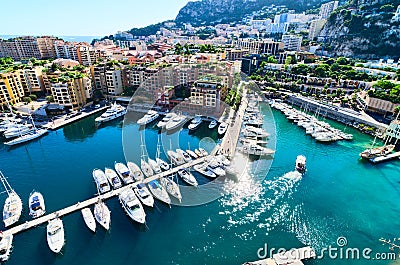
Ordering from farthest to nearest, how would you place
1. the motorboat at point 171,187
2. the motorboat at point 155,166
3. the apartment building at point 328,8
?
the apartment building at point 328,8 → the motorboat at point 155,166 → the motorboat at point 171,187

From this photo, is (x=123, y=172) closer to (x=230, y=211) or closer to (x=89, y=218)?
(x=89, y=218)

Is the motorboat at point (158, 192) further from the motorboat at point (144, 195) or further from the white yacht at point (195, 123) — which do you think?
the white yacht at point (195, 123)

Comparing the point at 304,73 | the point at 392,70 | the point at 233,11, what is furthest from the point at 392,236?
the point at 233,11

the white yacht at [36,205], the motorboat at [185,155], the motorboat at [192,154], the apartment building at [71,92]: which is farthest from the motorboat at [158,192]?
the apartment building at [71,92]

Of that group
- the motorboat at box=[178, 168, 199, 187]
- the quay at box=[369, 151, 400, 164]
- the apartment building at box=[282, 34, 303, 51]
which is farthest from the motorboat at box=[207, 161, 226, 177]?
the apartment building at box=[282, 34, 303, 51]

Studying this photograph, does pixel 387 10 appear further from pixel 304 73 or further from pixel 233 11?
pixel 233 11

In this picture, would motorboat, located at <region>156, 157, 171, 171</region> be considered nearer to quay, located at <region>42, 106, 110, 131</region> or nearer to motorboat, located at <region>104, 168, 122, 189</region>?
motorboat, located at <region>104, 168, 122, 189</region>
